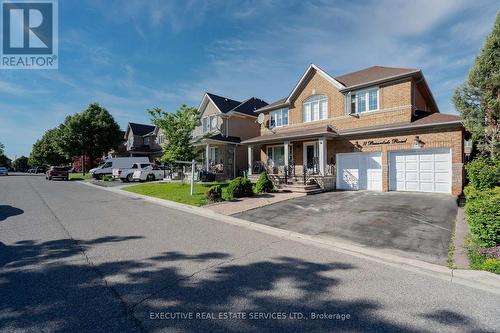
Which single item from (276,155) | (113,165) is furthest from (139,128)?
(276,155)

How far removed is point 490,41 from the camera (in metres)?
12.2

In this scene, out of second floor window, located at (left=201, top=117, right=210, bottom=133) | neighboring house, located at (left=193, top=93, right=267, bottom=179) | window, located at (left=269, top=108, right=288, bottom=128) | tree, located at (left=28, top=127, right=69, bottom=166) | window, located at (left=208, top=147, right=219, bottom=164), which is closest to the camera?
window, located at (left=269, top=108, right=288, bottom=128)

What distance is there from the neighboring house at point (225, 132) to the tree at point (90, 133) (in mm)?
22935

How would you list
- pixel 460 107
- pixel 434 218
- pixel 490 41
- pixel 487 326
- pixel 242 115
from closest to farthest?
pixel 487 326
pixel 434 218
pixel 490 41
pixel 460 107
pixel 242 115

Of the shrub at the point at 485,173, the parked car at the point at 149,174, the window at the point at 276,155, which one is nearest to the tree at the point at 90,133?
the parked car at the point at 149,174

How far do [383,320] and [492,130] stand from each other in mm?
13792

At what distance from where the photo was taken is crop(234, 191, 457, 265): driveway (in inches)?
263

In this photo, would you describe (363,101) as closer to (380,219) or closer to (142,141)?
(380,219)

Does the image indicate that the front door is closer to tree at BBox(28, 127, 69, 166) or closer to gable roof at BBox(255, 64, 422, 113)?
gable roof at BBox(255, 64, 422, 113)

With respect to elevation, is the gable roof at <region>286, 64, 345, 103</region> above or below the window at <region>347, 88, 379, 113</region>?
above

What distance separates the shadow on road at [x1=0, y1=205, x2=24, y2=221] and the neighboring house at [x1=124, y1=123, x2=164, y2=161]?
97.1 feet

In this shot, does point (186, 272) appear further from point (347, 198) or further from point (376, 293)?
point (347, 198)

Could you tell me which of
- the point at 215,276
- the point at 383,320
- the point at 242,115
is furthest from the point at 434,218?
the point at 242,115

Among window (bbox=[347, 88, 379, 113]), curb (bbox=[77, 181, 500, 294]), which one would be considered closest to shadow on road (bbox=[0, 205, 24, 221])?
curb (bbox=[77, 181, 500, 294])
